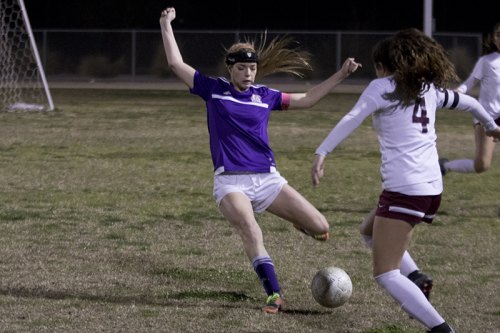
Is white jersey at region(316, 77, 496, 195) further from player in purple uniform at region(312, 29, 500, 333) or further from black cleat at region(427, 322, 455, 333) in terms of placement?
black cleat at region(427, 322, 455, 333)

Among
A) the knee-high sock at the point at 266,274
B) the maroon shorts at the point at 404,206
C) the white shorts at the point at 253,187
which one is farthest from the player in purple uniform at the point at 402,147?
the white shorts at the point at 253,187

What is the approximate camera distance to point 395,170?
6344mm

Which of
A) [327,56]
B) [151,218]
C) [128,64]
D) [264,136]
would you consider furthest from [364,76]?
[264,136]

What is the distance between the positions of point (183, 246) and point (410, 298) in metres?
3.71

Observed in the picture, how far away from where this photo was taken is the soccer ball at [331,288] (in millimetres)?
7293

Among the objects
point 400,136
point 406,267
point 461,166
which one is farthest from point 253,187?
point 461,166

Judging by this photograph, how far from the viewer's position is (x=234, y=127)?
768 cm

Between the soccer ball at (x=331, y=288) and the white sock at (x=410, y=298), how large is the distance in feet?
3.08

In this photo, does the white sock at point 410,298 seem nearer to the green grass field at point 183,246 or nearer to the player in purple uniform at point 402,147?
the player in purple uniform at point 402,147

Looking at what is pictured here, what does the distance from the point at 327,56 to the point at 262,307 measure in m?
31.0

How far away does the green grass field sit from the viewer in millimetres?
7293

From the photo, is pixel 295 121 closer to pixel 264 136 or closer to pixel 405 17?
pixel 264 136

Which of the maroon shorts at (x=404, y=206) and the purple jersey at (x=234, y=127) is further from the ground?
the purple jersey at (x=234, y=127)

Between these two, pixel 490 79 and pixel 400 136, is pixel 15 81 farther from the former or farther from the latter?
pixel 400 136
